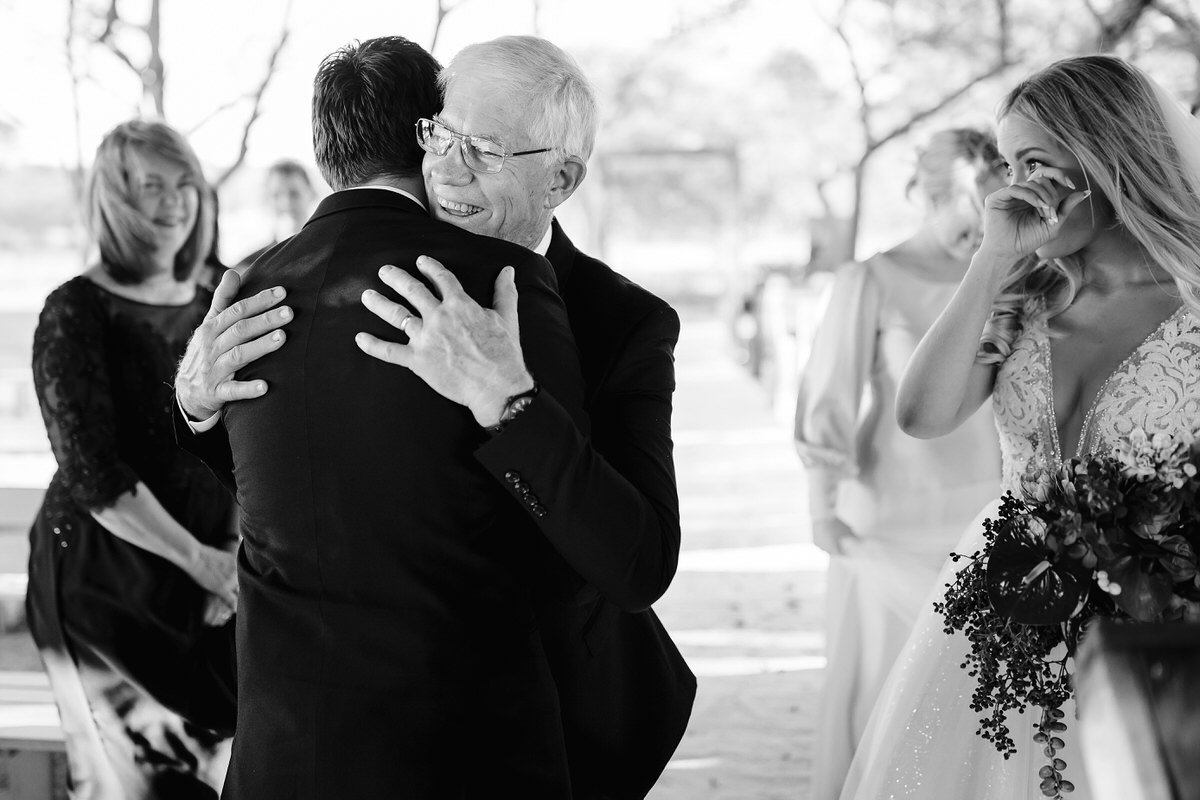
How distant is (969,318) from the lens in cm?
237

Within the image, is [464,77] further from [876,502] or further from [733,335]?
[733,335]

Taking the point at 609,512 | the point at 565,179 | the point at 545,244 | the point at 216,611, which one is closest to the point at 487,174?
the point at 565,179

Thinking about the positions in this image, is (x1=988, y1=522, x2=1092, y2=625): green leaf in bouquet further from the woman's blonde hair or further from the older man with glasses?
the woman's blonde hair

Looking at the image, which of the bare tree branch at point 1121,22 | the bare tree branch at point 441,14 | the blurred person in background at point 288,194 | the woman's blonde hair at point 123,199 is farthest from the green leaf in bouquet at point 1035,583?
the bare tree branch at point 1121,22

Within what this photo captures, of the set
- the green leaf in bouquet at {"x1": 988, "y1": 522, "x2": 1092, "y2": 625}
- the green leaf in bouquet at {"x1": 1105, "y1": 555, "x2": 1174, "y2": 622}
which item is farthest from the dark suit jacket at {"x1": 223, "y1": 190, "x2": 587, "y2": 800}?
the green leaf in bouquet at {"x1": 1105, "y1": 555, "x2": 1174, "y2": 622}

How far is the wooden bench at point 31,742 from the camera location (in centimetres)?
355

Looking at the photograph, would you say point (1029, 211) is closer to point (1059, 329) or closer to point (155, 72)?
point (1059, 329)

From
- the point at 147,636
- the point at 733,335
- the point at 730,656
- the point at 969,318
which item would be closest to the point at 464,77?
the point at 969,318

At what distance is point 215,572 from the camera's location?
10.8 feet

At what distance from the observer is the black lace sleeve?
304 cm

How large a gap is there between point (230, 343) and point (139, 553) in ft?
5.73

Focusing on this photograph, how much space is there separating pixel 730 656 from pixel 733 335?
18.9 metres

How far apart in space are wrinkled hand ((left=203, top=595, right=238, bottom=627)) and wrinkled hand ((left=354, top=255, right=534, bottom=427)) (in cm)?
201

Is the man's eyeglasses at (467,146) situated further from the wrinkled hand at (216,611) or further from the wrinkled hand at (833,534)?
the wrinkled hand at (833,534)
